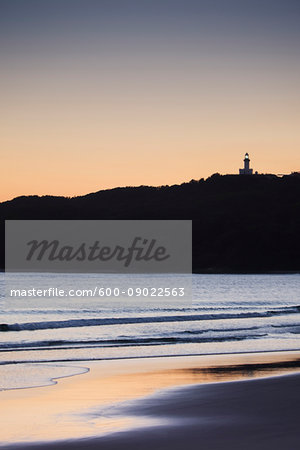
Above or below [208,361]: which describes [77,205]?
above

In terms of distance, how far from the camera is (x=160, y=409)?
11047 mm

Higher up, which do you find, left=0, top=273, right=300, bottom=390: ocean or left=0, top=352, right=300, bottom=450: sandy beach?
left=0, top=352, right=300, bottom=450: sandy beach

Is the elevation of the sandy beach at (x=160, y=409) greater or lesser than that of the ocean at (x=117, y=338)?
greater

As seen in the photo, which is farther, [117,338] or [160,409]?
[117,338]

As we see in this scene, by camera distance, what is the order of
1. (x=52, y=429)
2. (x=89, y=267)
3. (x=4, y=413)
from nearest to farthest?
(x=52, y=429)
(x=4, y=413)
(x=89, y=267)

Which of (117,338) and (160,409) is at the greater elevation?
(160,409)

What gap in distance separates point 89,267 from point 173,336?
391 feet

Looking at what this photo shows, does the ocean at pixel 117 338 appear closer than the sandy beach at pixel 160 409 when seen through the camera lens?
No

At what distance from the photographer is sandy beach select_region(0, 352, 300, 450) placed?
8685 mm

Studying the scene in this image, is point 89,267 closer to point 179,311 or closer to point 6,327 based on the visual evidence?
point 179,311

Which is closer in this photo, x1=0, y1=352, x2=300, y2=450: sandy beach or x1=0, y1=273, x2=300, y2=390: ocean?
x1=0, y1=352, x2=300, y2=450: sandy beach

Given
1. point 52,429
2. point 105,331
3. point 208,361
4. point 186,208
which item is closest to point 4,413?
point 52,429

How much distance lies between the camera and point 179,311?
136 feet

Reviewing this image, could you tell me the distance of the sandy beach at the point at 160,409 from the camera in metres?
8.69
